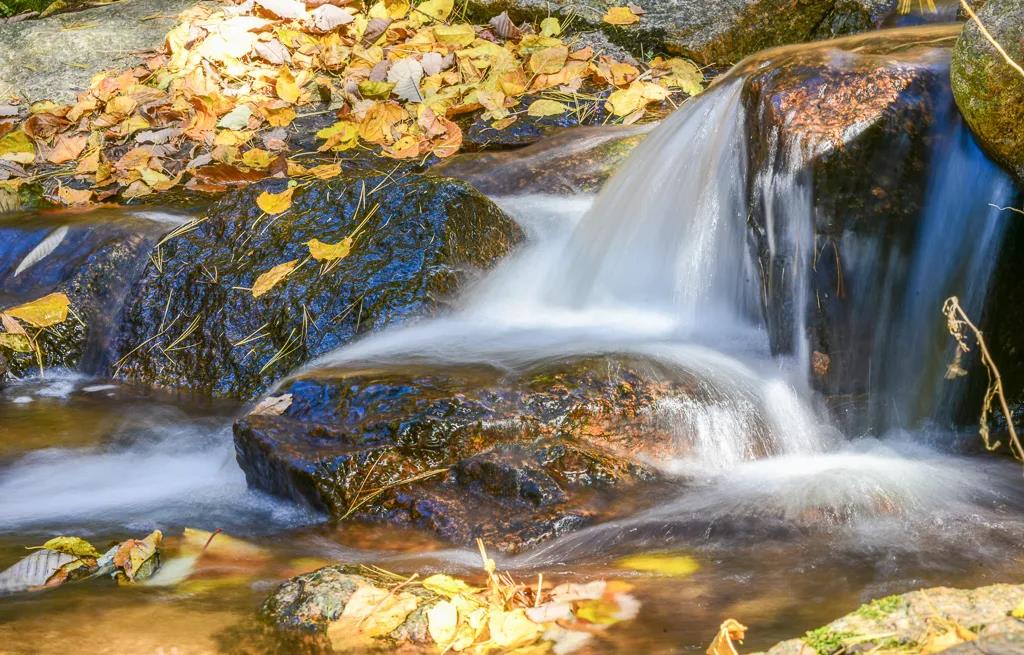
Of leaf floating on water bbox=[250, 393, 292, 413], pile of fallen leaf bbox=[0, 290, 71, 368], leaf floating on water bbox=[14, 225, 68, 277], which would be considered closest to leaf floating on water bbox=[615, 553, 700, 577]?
leaf floating on water bbox=[250, 393, 292, 413]

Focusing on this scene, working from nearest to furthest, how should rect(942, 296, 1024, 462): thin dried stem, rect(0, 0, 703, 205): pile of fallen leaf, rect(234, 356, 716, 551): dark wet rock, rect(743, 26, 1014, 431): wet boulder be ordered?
rect(942, 296, 1024, 462): thin dried stem < rect(234, 356, 716, 551): dark wet rock < rect(743, 26, 1014, 431): wet boulder < rect(0, 0, 703, 205): pile of fallen leaf

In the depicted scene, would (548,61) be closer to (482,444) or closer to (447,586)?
(482,444)

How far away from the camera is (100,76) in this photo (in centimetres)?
685

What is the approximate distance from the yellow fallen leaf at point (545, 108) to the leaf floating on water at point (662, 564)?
386cm

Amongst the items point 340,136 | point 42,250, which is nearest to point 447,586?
point 42,250

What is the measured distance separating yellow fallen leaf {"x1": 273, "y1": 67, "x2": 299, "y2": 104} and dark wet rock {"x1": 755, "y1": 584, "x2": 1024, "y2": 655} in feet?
17.9

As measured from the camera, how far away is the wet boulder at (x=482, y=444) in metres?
2.66

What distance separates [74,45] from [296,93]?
200cm

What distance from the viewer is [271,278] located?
4.05 m

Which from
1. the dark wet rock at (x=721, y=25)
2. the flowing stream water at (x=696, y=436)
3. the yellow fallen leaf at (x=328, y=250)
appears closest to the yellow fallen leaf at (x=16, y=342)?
the flowing stream water at (x=696, y=436)

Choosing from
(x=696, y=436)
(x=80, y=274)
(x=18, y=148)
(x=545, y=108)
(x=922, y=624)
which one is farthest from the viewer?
(x=18, y=148)

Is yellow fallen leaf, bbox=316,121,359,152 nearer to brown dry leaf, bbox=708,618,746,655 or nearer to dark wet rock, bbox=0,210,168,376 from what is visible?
dark wet rock, bbox=0,210,168,376

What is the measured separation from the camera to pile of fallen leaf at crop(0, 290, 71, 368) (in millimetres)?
4316

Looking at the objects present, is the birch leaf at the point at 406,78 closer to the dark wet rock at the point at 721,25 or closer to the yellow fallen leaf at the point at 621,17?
the dark wet rock at the point at 721,25
